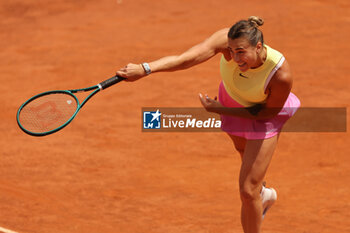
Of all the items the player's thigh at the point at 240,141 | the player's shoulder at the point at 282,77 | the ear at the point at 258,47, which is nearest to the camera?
the ear at the point at 258,47

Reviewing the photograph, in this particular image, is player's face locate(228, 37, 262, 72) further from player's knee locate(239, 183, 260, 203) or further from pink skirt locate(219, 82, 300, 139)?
player's knee locate(239, 183, 260, 203)

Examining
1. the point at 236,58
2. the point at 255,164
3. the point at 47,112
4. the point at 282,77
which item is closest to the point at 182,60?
the point at 236,58

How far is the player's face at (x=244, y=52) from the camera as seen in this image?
219 inches

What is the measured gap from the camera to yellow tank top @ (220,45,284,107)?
19.1 ft

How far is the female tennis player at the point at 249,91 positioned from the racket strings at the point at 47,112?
1107 mm

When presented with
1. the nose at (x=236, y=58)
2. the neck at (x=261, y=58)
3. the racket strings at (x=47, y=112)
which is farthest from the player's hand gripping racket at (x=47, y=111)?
the neck at (x=261, y=58)

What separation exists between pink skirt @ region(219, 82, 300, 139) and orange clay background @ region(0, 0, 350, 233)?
4.01 feet

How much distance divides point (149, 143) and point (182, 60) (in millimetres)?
3283

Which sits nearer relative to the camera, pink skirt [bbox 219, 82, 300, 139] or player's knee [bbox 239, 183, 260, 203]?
player's knee [bbox 239, 183, 260, 203]

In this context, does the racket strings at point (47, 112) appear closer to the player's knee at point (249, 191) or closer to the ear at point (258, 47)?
the player's knee at point (249, 191)

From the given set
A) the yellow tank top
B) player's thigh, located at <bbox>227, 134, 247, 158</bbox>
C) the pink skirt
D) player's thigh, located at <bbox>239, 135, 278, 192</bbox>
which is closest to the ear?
the yellow tank top

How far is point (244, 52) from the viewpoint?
221 inches

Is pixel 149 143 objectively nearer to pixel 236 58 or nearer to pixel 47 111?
pixel 47 111

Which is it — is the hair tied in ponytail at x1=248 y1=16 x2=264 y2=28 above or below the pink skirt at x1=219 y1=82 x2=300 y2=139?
above
